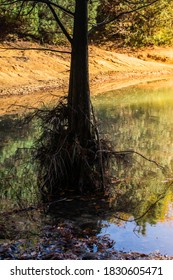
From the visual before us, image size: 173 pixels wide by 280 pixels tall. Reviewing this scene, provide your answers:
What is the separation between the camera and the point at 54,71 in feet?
81.5

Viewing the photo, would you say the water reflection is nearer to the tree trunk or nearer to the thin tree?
the thin tree

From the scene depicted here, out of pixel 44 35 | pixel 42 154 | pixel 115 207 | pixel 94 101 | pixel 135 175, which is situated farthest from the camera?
pixel 44 35

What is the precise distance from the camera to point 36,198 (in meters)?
8.97

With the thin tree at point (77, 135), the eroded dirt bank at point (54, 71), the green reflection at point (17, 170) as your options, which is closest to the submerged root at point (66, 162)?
the thin tree at point (77, 135)

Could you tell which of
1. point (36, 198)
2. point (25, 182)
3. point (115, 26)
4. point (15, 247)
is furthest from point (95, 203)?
point (115, 26)

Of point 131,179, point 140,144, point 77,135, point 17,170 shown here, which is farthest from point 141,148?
point 77,135

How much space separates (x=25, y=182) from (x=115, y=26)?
2639cm

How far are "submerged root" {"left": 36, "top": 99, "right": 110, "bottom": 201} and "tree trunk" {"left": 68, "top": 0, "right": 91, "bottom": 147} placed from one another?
121mm

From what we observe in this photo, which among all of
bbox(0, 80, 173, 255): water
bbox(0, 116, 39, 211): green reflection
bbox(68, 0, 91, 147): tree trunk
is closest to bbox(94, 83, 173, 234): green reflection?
bbox(0, 80, 173, 255): water

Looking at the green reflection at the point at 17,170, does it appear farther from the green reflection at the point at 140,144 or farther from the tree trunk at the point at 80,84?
the green reflection at the point at 140,144

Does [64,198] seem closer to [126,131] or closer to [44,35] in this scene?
[126,131]

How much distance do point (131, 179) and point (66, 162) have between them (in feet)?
5.62

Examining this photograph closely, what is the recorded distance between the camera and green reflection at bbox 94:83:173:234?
890 cm

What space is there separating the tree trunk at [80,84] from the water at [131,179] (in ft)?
2.92
